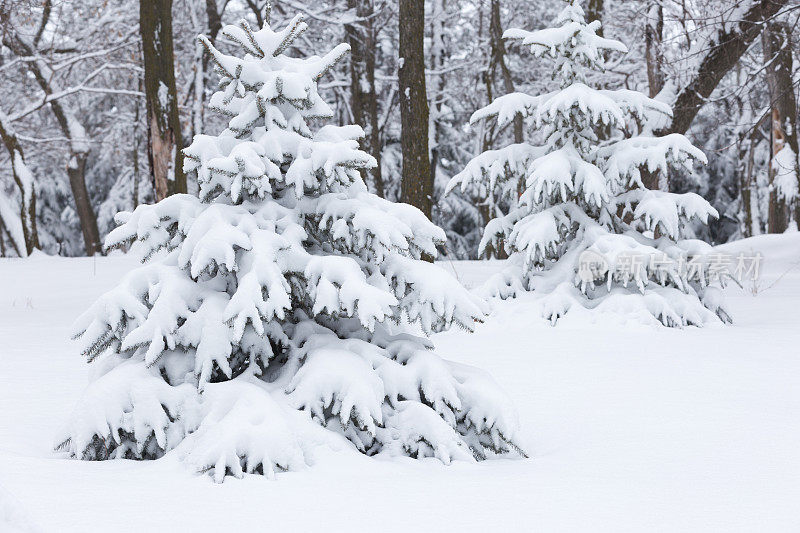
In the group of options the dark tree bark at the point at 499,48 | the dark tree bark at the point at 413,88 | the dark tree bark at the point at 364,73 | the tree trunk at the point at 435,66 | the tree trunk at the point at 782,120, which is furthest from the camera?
the tree trunk at the point at 435,66

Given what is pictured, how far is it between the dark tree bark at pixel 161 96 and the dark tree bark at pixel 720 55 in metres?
6.52

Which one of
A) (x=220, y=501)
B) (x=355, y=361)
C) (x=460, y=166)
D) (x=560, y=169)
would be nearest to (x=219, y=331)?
(x=355, y=361)

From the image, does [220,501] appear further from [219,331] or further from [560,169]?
[560,169]

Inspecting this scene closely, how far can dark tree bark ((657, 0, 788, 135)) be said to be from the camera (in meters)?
10.0

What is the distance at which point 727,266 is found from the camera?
320 inches

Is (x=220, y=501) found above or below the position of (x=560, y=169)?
below

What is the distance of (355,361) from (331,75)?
19.1 metres

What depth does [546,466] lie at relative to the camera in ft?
11.9

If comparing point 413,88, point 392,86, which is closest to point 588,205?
point 413,88

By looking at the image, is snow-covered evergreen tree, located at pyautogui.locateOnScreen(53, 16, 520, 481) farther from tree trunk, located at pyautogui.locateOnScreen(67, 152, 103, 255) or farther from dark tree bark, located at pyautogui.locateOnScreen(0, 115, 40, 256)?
tree trunk, located at pyautogui.locateOnScreen(67, 152, 103, 255)

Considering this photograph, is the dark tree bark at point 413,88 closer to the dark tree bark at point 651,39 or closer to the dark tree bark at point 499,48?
the dark tree bark at point 651,39

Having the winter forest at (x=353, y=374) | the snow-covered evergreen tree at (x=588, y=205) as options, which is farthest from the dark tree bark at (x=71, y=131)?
the snow-covered evergreen tree at (x=588, y=205)

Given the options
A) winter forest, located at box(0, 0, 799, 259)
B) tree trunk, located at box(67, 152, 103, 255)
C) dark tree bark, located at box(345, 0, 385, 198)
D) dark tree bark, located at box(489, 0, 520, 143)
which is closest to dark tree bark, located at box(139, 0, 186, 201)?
winter forest, located at box(0, 0, 799, 259)

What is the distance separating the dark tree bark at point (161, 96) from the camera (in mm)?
9195
